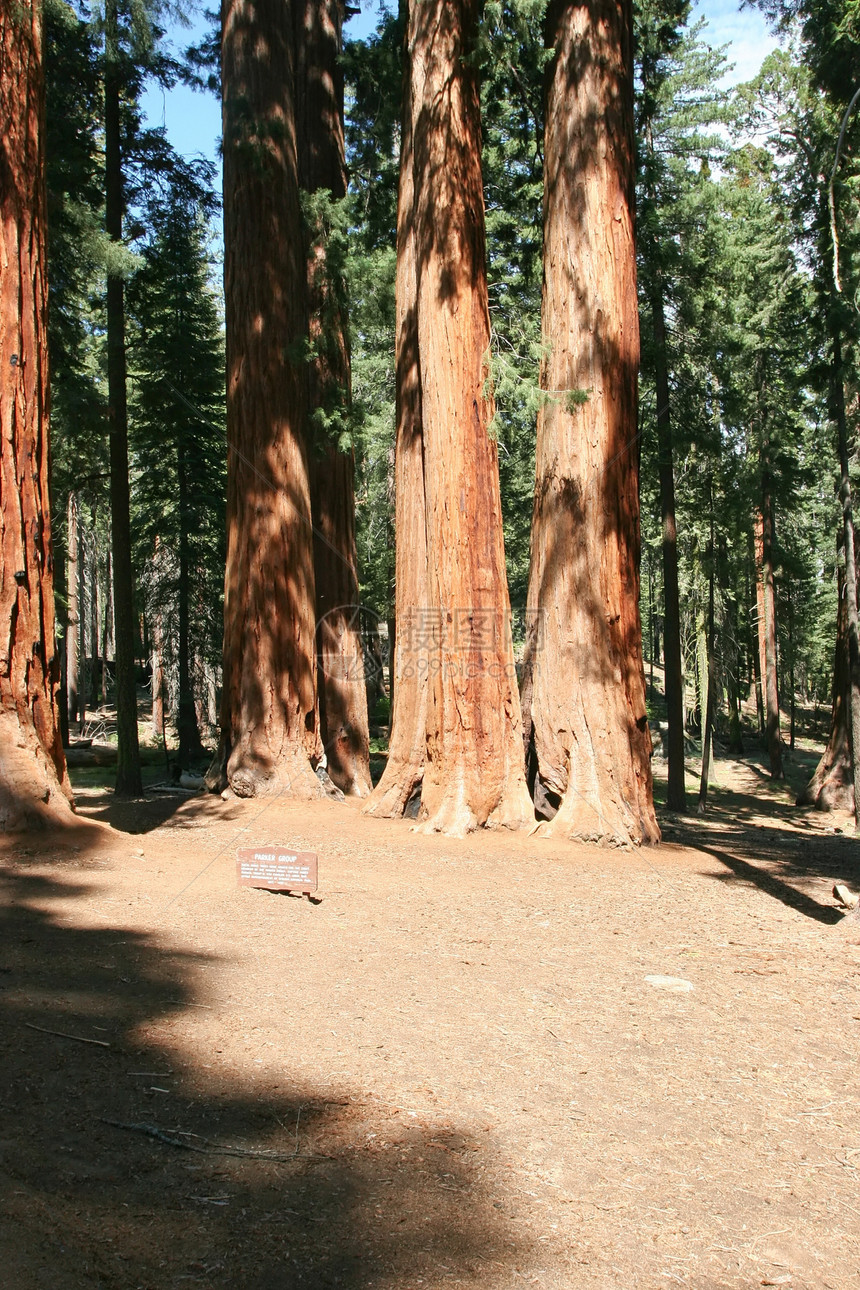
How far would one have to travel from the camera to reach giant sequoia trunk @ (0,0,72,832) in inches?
270

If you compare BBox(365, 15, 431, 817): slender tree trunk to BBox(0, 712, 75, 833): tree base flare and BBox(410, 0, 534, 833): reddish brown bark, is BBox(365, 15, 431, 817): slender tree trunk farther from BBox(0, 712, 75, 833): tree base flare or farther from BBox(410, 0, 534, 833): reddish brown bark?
BBox(0, 712, 75, 833): tree base flare

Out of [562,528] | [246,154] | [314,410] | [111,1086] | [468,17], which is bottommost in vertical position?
[111,1086]

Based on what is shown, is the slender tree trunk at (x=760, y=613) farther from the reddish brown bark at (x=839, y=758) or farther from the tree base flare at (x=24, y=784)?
the tree base flare at (x=24, y=784)

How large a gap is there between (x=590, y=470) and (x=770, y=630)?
74.8ft

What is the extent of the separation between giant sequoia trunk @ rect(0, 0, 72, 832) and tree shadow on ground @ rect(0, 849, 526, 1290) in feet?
8.43

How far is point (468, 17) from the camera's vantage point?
1072cm

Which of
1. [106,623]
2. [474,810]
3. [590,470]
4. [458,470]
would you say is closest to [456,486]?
[458,470]

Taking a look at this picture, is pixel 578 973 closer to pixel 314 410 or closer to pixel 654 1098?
pixel 654 1098

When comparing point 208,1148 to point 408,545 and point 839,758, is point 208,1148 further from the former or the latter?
point 839,758

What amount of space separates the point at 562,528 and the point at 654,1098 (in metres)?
6.70

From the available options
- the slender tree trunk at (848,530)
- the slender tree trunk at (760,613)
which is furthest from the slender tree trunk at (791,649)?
the slender tree trunk at (848,530)

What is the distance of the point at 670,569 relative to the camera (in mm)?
20156

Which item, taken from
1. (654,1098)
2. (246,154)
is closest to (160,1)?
(246,154)

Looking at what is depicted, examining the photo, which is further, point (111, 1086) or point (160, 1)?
point (160, 1)
